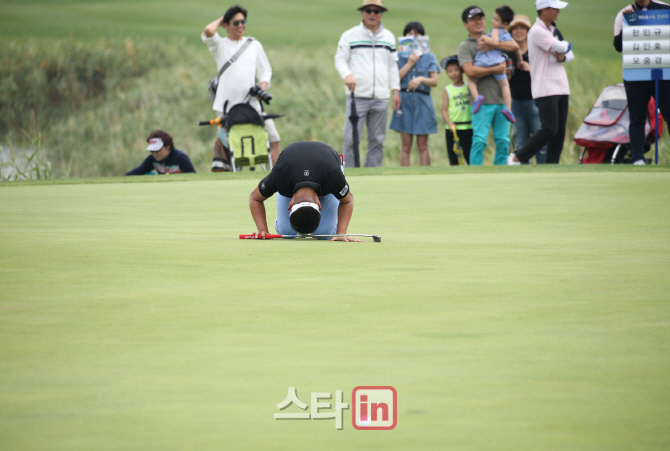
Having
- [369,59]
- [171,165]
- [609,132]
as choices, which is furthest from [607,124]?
[171,165]

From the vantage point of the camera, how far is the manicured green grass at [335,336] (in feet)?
7.45

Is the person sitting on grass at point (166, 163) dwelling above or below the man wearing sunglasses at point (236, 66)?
below

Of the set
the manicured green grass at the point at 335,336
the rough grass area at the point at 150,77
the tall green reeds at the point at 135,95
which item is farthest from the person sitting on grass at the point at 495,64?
the tall green reeds at the point at 135,95

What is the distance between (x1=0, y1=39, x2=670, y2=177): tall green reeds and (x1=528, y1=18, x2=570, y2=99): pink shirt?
9.28 m

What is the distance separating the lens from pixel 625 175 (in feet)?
33.0

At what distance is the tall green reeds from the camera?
73.7 ft

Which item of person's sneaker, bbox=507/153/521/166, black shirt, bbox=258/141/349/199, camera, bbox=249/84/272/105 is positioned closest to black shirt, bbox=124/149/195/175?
camera, bbox=249/84/272/105

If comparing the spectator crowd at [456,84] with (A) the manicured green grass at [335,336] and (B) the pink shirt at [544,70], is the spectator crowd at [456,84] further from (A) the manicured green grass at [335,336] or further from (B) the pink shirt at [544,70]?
(A) the manicured green grass at [335,336]

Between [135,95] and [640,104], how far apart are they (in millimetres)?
15895

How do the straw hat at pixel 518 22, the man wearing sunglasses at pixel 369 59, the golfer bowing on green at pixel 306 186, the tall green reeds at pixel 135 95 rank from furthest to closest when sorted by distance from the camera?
1. the tall green reeds at pixel 135 95
2. the straw hat at pixel 518 22
3. the man wearing sunglasses at pixel 369 59
4. the golfer bowing on green at pixel 306 186

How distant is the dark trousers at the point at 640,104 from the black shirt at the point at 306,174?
6.58 meters

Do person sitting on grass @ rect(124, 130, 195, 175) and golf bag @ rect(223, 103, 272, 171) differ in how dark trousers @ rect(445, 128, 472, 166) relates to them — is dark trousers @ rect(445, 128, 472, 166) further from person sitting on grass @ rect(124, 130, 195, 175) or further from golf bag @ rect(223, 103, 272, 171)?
person sitting on grass @ rect(124, 130, 195, 175)

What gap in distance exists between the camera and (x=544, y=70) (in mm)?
11445

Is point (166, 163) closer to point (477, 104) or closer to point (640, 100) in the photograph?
point (477, 104)
